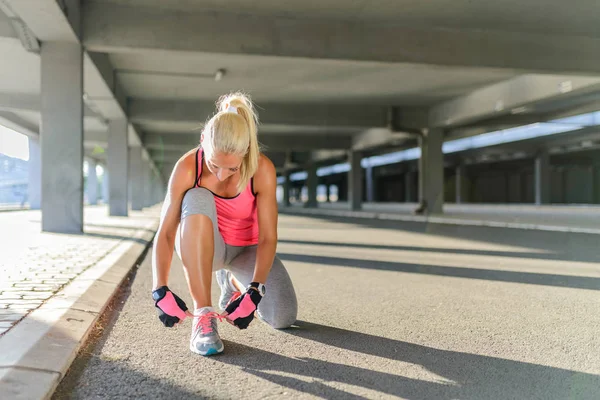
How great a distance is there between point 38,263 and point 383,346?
450 cm

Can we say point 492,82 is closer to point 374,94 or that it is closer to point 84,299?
point 374,94

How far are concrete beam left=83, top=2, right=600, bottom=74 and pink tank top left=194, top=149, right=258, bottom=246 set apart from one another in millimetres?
7906

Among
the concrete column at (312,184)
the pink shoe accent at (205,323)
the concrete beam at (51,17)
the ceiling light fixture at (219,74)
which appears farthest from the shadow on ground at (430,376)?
the concrete column at (312,184)

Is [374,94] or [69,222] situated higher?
[374,94]

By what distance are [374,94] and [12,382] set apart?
55.8 feet

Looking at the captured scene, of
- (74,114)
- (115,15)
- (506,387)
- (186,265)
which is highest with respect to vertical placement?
(115,15)

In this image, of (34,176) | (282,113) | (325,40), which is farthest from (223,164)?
(34,176)

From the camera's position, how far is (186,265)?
10.00 feet

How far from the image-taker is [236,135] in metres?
2.83

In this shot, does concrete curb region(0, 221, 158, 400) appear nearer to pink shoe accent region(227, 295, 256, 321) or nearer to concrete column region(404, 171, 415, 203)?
pink shoe accent region(227, 295, 256, 321)

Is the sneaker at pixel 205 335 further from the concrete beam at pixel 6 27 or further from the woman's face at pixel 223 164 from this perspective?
the concrete beam at pixel 6 27

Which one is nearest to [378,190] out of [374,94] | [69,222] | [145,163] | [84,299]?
[145,163]

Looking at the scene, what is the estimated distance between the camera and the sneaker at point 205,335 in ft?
9.61

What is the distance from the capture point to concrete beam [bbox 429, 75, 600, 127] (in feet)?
44.8
